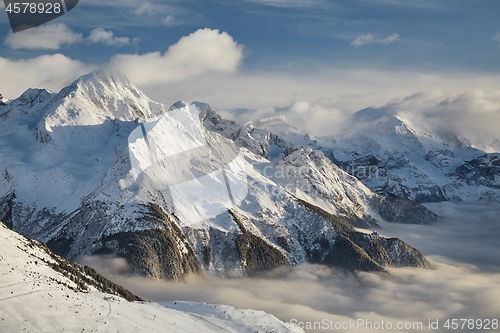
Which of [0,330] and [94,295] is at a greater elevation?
[0,330]

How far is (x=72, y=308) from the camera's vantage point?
109250mm

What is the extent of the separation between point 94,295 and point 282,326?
50460 mm

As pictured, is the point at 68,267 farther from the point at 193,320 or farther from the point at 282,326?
the point at 282,326

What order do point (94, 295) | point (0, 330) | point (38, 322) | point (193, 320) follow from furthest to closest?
point (193, 320)
point (94, 295)
point (38, 322)
point (0, 330)

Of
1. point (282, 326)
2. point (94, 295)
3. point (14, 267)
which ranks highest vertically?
point (14, 267)

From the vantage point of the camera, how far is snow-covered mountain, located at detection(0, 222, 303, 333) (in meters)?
102

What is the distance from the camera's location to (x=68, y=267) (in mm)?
147750

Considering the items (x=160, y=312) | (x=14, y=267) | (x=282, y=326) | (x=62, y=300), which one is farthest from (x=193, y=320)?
(x=14, y=267)

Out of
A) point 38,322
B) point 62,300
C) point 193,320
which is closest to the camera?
point 38,322

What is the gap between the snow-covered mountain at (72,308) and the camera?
335 ft

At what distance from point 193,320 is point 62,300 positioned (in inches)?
1417

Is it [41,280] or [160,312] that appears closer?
[41,280]

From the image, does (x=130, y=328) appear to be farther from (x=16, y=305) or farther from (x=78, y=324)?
(x=16, y=305)

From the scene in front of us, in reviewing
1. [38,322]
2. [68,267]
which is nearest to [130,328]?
[38,322]
